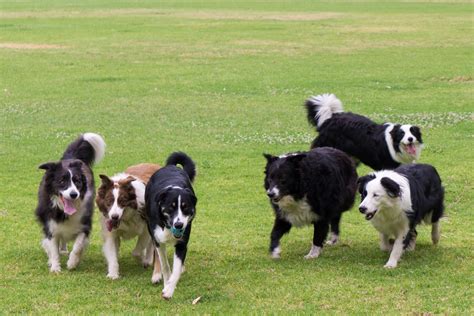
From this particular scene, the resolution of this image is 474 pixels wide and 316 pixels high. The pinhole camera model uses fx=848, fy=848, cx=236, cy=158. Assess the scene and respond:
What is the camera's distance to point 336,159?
410 inches

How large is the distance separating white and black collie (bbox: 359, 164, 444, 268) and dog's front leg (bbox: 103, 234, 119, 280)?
8.93 ft

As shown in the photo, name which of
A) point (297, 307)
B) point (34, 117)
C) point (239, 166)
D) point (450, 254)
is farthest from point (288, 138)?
point (297, 307)

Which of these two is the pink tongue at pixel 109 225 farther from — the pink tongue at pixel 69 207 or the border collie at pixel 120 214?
the pink tongue at pixel 69 207

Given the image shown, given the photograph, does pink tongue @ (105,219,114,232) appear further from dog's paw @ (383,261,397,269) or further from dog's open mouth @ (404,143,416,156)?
dog's open mouth @ (404,143,416,156)

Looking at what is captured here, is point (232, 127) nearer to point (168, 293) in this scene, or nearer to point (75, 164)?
point (75, 164)

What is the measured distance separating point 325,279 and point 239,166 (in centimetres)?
673

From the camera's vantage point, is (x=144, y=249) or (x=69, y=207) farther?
(x=144, y=249)

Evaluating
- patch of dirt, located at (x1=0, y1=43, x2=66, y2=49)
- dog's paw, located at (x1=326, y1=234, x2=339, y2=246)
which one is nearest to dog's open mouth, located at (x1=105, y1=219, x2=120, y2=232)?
dog's paw, located at (x1=326, y1=234, x2=339, y2=246)

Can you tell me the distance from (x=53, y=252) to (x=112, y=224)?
840 mm

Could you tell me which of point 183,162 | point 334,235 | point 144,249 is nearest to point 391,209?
point 334,235

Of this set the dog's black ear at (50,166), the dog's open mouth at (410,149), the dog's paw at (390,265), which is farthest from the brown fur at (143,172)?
the dog's open mouth at (410,149)

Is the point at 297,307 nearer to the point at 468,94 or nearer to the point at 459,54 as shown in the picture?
the point at 468,94

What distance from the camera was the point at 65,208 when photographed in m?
9.32

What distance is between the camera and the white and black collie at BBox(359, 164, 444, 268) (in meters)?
9.36
